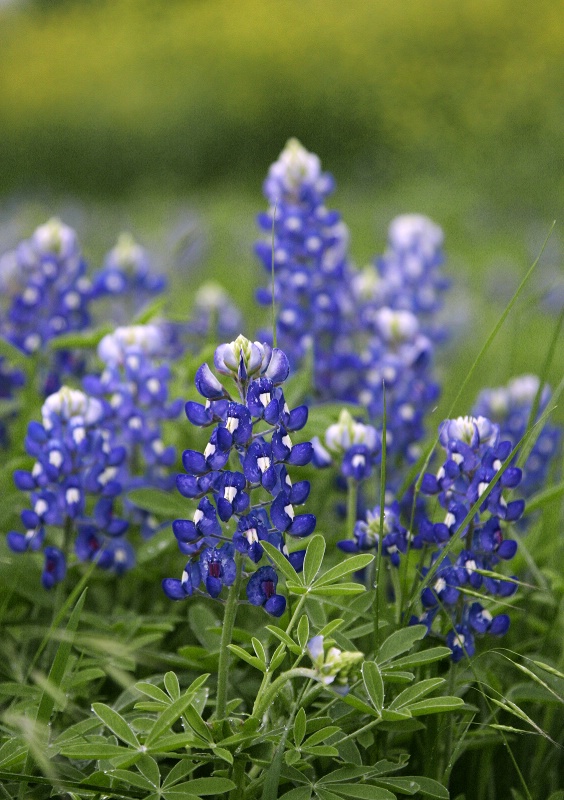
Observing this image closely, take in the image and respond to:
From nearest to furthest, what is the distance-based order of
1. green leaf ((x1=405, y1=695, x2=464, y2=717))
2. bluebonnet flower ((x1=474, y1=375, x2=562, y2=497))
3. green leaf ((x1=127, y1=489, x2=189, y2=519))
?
green leaf ((x1=405, y1=695, x2=464, y2=717)) → green leaf ((x1=127, y1=489, x2=189, y2=519)) → bluebonnet flower ((x1=474, y1=375, x2=562, y2=497))

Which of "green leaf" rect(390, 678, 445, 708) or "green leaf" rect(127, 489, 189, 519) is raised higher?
"green leaf" rect(127, 489, 189, 519)

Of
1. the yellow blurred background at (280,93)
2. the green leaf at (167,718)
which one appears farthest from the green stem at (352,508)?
the yellow blurred background at (280,93)

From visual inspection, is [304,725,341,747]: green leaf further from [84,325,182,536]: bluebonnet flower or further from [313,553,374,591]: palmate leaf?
[84,325,182,536]: bluebonnet flower

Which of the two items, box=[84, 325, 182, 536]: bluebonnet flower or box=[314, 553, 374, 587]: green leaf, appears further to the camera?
box=[84, 325, 182, 536]: bluebonnet flower

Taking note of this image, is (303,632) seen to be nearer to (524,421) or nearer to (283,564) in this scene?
(283,564)

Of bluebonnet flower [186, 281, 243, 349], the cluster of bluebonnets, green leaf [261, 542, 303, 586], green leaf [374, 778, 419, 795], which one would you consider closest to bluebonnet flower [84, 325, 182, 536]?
the cluster of bluebonnets

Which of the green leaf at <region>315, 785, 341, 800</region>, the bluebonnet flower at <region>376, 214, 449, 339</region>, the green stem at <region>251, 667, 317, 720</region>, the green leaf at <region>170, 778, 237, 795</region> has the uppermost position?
the bluebonnet flower at <region>376, 214, 449, 339</region>

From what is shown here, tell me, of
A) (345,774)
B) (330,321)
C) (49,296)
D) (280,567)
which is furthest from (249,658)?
(49,296)
